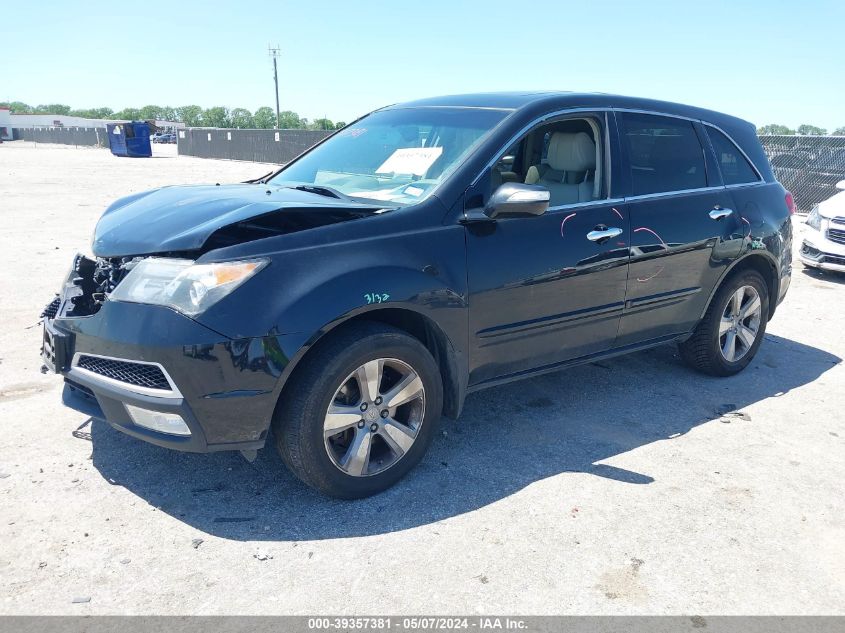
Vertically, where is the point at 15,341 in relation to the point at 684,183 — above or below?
below

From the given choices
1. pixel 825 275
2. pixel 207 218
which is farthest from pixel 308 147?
pixel 207 218

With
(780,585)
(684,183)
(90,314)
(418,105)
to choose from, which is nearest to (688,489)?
(780,585)

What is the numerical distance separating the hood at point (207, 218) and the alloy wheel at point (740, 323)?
3025 mm

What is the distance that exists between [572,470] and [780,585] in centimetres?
114

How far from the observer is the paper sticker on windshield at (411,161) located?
3801 mm

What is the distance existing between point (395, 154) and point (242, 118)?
134 m

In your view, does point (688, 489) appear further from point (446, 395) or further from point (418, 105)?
point (418, 105)

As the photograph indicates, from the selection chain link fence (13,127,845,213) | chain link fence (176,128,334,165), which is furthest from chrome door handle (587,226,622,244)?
chain link fence (176,128,334,165)

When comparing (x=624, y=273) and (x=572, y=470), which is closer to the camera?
(x=572, y=470)

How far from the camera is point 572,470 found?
3.73 meters

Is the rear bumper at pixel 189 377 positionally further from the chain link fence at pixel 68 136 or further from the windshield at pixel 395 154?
the chain link fence at pixel 68 136

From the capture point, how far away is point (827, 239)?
29.2 feet

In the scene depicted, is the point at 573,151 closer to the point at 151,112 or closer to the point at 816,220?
A: the point at 816,220

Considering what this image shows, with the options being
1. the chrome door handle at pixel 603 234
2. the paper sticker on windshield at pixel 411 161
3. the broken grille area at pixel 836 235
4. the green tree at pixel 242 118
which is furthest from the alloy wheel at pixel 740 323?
the green tree at pixel 242 118
